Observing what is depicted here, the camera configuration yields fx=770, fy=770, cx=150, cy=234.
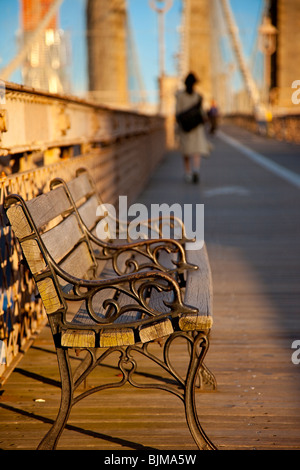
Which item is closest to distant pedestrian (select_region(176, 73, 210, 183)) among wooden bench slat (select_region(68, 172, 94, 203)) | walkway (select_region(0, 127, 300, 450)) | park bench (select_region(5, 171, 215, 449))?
walkway (select_region(0, 127, 300, 450))

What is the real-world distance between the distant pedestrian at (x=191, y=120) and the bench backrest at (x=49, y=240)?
333 inches

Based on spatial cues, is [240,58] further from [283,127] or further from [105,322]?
[105,322]

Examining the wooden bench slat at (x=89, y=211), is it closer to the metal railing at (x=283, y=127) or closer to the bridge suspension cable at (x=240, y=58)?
the metal railing at (x=283, y=127)

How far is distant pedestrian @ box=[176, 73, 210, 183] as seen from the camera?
11812mm

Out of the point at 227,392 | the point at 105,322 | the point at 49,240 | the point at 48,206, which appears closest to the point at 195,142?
the point at 227,392

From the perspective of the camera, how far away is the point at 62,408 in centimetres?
270

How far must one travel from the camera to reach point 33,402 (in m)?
3.22

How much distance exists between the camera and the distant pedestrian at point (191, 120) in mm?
11812

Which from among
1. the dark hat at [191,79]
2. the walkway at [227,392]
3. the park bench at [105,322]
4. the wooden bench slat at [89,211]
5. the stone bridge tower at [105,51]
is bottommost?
the walkway at [227,392]

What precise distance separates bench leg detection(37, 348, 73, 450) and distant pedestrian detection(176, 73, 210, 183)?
9.29 m

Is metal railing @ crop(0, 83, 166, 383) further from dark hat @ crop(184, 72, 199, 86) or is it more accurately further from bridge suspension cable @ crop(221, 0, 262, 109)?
bridge suspension cable @ crop(221, 0, 262, 109)

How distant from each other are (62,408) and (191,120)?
970cm

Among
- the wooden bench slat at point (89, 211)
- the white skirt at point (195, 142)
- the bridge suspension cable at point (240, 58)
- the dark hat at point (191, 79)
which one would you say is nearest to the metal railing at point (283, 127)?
the bridge suspension cable at point (240, 58)

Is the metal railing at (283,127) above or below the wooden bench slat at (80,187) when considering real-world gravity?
below
